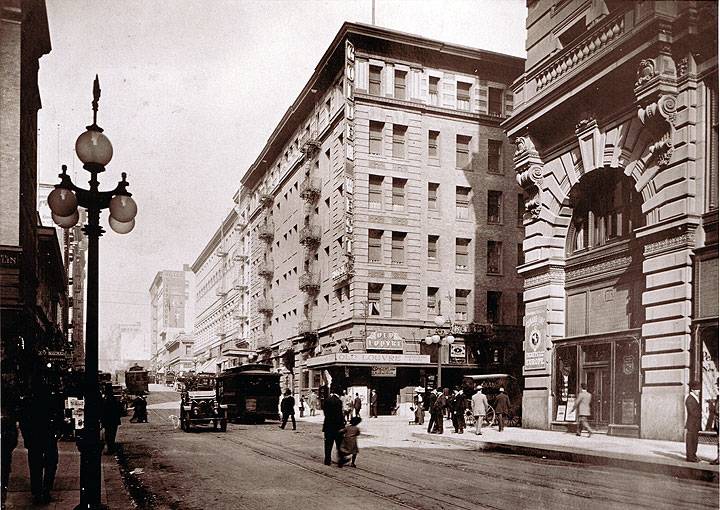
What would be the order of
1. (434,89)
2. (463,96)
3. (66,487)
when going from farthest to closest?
(463,96) < (434,89) < (66,487)

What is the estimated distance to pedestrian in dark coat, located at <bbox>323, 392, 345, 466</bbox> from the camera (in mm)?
13938

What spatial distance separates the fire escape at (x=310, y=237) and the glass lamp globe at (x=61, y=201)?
34.8 metres

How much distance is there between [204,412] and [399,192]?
18783 mm

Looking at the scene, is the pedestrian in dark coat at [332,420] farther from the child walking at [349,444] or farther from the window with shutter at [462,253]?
the window with shutter at [462,253]

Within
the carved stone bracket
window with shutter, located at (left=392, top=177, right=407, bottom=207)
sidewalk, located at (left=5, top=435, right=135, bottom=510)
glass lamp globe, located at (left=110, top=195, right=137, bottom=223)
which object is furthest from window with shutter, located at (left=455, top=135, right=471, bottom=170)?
glass lamp globe, located at (left=110, top=195, right=137, bottom=223)

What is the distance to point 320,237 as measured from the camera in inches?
1786

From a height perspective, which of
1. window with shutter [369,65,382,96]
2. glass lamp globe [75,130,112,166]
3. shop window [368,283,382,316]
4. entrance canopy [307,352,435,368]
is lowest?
entrance canopy [307,352,435,368]

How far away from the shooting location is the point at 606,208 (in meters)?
11.2

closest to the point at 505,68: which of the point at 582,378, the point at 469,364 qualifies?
the point at 469,364

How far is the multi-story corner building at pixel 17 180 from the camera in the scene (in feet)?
61.6

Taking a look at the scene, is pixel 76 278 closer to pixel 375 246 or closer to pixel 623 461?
pixel 375 246

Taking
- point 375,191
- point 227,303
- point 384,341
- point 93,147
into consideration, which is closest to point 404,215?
point 375,191

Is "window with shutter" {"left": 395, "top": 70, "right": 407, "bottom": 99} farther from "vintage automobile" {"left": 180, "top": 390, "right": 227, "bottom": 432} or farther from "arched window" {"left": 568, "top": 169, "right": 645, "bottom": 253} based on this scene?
"arched window" {"left": 568, "top": 169, "right": 645, "bottom": 253}

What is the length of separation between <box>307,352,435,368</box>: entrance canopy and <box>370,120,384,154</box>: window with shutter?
1111cm
